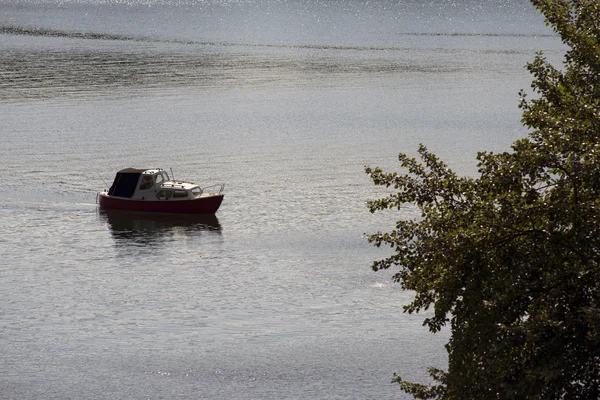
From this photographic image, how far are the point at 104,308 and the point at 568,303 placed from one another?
34079 mm

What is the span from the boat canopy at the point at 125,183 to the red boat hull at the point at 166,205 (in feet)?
2.29

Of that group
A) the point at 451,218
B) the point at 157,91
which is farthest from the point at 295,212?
the point at 157,91

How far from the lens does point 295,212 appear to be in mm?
71250

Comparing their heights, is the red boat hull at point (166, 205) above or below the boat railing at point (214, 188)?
below

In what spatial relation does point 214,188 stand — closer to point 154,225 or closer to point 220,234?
point 154,225

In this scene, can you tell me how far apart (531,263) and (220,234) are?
152ft

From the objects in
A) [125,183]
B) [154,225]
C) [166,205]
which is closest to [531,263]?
[154,225]

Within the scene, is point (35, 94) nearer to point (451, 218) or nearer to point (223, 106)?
point (223, 106)

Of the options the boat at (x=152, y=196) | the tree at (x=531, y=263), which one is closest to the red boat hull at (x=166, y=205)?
the boat at (x=152, y=196)

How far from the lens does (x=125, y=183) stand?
7481 centimetres

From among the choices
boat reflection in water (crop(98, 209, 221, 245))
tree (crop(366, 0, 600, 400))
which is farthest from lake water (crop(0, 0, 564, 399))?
tree (crop(366, 0, 600, 400))

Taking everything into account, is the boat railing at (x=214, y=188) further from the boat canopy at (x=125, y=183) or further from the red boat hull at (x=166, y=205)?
the boat canopy at (x=125, y=183)

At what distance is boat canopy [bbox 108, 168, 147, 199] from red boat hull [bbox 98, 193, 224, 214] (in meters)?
0.70

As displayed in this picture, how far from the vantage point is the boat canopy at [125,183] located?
245ft
